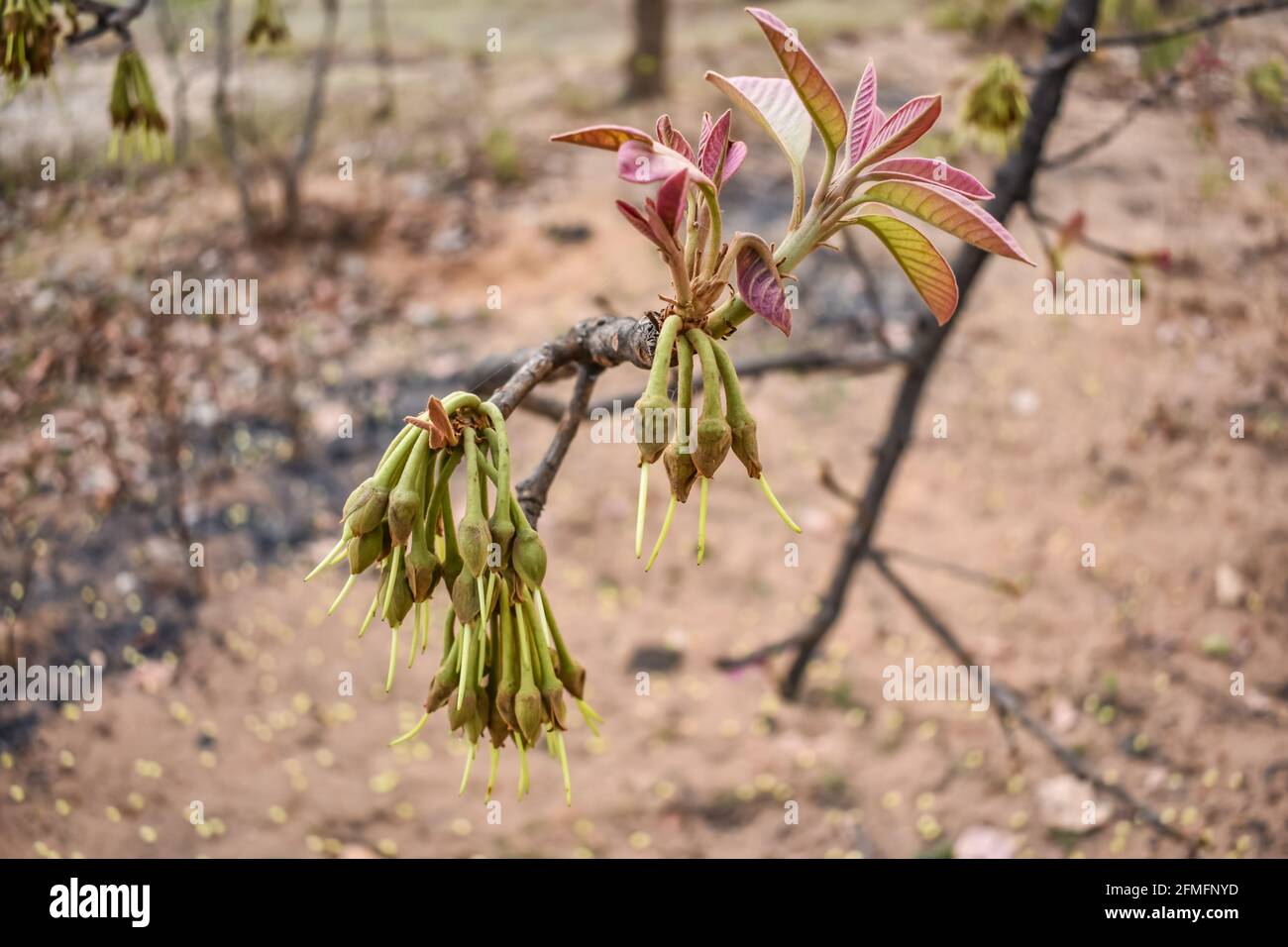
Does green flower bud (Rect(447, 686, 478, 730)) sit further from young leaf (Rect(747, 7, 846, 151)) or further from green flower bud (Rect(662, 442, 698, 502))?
young leaf (Rect(747, 7, 846, 151))

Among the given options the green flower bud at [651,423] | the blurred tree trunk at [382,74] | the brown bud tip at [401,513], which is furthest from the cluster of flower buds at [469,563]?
the blurred tree trunk at [382,74]

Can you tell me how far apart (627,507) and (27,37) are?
235 cm

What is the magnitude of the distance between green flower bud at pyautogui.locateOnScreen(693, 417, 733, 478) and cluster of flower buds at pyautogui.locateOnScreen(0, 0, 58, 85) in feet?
3.82

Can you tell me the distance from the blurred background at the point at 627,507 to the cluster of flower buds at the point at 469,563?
1354mm

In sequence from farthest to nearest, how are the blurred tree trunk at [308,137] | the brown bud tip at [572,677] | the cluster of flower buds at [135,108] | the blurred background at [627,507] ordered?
1. the blurred tree trunk at [308,137]
2. the blurred background at [627,507]
3. the cluster of flower buds at [135,108]
4. the brown bud tip at [572,677]

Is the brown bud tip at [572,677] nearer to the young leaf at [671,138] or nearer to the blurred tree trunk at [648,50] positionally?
the young leaf at [671,138]

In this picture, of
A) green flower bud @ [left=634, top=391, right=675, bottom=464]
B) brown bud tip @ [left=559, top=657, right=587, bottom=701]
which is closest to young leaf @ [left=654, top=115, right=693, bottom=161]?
green flower bud @ [left=634, top=391, right=675, bottom=464]

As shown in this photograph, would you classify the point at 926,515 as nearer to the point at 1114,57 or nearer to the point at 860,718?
the point at 860,718

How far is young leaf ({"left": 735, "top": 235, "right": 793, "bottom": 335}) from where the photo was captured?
743 mm

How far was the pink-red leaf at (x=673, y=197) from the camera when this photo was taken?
0.69 metres

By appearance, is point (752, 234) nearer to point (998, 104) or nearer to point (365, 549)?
point (365, 549)

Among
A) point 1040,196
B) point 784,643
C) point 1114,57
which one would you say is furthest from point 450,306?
point 1114,57

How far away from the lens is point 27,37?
131 centimetres

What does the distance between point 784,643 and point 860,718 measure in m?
0.47
